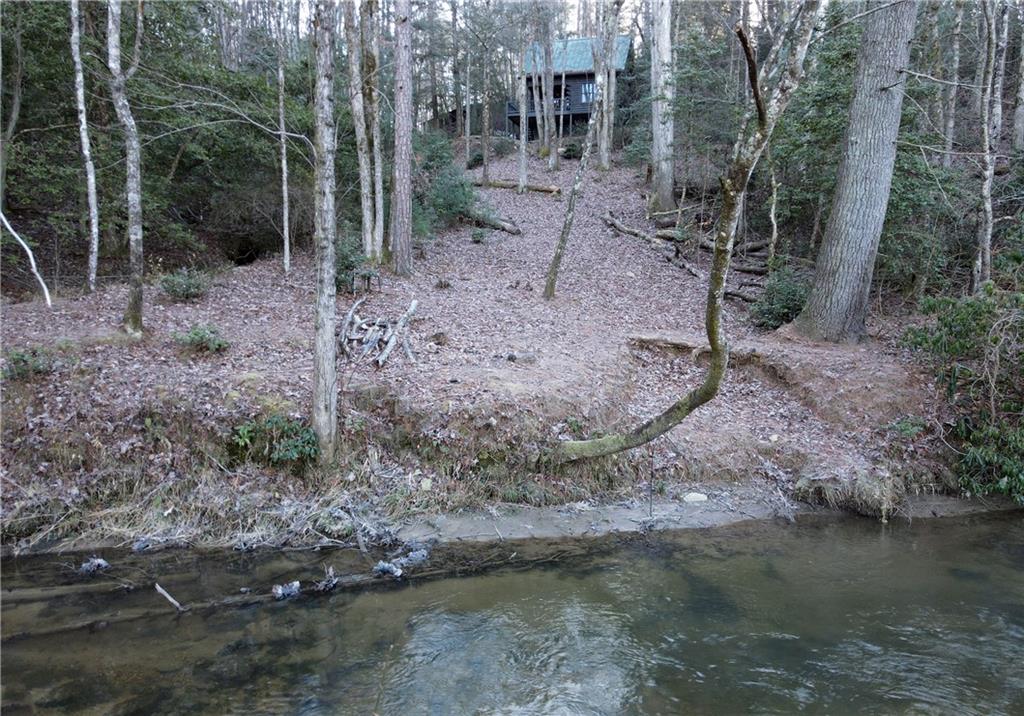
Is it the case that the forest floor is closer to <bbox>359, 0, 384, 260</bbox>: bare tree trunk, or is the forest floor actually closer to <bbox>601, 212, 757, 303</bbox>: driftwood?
<bbox>359, 0, 384, 260</bbox>: bare tree trunk

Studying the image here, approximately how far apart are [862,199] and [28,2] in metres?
16.9

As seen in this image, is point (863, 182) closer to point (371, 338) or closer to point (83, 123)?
point (371, 338)

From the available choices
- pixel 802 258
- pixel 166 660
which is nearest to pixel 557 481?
pixel 166 660

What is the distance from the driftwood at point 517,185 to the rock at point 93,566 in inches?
947

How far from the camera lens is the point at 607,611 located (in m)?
6.93

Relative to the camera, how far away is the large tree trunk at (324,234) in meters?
7.75

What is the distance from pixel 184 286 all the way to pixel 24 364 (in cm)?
402

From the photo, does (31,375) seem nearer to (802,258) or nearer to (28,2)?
(28,2)

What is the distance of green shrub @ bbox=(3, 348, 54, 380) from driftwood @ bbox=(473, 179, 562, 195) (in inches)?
865

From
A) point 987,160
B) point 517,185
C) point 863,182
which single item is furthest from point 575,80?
point 987,160

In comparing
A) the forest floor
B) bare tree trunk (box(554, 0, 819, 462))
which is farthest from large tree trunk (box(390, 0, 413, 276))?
bare tree trunk (box(554, 0, 819, 462))

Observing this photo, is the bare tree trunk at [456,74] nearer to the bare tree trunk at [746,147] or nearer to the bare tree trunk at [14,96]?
the bare tree trunk at [14,96]

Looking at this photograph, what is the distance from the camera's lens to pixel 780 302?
13812 mm

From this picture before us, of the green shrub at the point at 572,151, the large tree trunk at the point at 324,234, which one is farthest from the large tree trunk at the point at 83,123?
the green shrub at the point at 572,151
